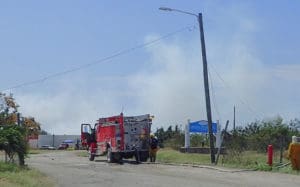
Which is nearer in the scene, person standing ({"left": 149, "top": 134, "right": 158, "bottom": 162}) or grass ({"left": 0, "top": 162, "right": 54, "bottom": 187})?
grass ({"left": 0, "top": 162, "right": 54, "bottom": 187})

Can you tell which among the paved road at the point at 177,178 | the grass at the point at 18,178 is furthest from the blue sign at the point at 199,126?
the grass at the point at 18,178

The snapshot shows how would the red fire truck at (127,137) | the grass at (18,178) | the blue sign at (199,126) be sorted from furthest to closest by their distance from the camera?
the blue sign at (199,126)
the red fire truck at (127,137)
the grass at (18,178)

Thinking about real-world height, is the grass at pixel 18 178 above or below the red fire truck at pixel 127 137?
below

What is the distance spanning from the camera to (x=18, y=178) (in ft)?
73.8

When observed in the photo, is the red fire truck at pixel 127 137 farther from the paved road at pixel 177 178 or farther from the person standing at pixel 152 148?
the paved road at pixel 177 178

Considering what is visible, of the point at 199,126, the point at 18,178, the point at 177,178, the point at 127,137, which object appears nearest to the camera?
the point at 18,178

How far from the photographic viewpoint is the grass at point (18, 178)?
69.4 feet

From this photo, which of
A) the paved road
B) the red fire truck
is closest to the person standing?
the red fire truck

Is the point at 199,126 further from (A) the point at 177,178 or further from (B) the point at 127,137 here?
(A) the point at 177,178

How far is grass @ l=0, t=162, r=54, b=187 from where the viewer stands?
21.2 m

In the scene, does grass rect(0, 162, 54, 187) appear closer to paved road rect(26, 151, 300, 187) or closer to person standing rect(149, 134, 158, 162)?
paved road rect(26, 151, 300, 187)

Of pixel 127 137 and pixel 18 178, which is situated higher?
pixel 127 137

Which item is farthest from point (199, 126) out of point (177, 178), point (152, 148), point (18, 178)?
point (18, 178)

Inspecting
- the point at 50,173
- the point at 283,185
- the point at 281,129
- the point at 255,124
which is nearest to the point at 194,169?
the point at 50,173
